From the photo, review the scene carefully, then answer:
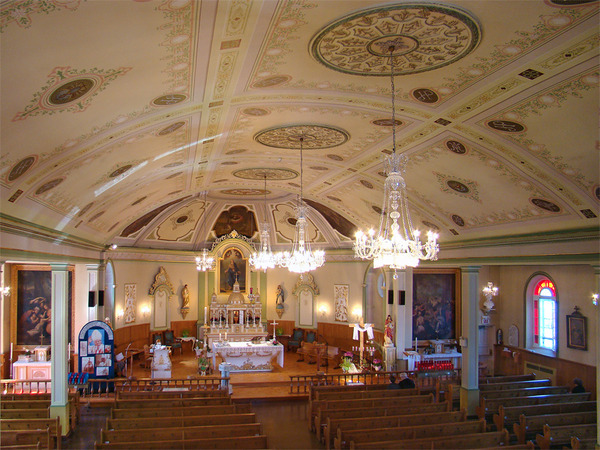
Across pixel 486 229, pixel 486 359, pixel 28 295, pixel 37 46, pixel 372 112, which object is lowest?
pixel 486 359

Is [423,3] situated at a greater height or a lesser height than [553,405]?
greater

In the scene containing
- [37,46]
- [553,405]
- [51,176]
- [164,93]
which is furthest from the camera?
[553,405]

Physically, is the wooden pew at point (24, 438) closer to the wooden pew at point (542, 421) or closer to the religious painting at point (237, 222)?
the wooden pew at point (542, 421)

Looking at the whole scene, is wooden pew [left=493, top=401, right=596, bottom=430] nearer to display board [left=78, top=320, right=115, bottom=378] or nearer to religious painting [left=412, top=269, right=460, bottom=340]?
religious painting [left=412, top=269, right=460, bottom=340]

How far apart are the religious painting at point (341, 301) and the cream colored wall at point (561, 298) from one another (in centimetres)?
717

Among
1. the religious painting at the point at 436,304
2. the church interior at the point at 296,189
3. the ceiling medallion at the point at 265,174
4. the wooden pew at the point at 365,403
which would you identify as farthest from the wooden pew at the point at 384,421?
the religious painting at the point at 436,304

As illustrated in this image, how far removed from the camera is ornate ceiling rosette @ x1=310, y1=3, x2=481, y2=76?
6.19 metres

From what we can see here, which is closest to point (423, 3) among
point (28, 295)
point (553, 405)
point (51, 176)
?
point (51, 176)

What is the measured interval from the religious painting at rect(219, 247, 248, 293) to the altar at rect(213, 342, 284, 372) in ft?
18.6

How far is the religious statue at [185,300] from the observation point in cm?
2586

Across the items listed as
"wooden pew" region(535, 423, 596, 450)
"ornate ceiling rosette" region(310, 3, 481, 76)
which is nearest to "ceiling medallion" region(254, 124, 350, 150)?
"ornate ceiling rosette" region(310, 3, 481, 76)

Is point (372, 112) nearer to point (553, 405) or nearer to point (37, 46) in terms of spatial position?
point (37, 46)

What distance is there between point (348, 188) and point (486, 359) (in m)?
10.7

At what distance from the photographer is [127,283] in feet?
76.4
